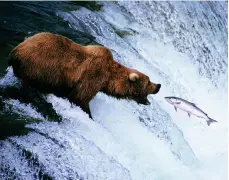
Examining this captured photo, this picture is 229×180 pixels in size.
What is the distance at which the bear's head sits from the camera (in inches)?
187

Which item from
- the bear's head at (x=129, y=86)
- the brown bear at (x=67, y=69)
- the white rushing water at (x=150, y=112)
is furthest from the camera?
the bear's head at (x=129, y=86)

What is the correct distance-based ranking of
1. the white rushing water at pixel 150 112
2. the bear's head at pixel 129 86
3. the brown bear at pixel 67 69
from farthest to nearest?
the bear's head at pixel 129 86
the brown bear at pixel 67 69
the white rushing water at pixel 150 112

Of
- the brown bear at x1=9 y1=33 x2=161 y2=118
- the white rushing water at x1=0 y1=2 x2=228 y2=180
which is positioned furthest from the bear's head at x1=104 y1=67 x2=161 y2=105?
the white rushing water at x1=0 y1=2 x2=228 y2=180

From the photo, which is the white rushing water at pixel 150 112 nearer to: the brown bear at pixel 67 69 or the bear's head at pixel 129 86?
the brown bear at pixel 67 69

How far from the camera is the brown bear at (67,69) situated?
4.41 m

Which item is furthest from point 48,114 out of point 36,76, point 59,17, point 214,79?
point 214,79

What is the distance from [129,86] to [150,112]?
0.75 meters

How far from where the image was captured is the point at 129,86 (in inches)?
191

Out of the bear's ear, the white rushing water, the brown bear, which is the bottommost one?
the white rushing water

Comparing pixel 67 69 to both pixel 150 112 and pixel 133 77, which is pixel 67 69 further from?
pixel 150 112

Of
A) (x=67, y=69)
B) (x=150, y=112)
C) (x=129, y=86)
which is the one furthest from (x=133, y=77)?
(x=150, y=112)

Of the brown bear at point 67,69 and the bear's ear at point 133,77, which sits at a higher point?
the bear's ear at point 133,77

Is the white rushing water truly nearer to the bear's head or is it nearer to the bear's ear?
the bear's head

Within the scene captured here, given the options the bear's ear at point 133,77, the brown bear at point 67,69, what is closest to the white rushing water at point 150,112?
the brown bear at point 67,69
